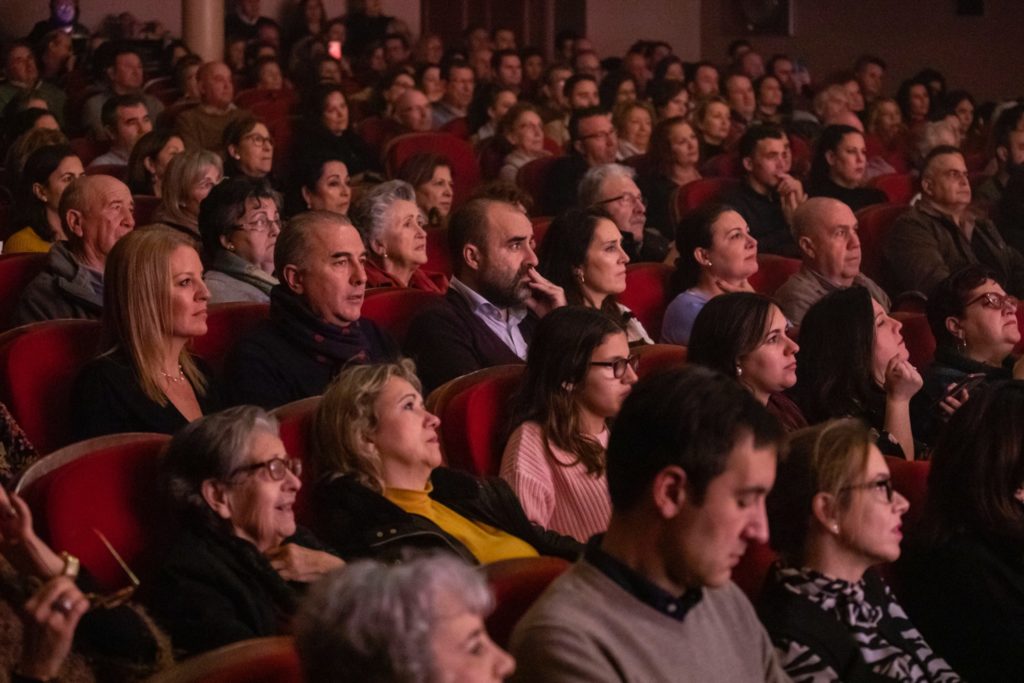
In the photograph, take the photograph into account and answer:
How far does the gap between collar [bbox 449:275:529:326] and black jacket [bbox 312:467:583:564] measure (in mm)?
925

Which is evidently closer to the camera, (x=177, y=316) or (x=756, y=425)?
(x=756, y=425)

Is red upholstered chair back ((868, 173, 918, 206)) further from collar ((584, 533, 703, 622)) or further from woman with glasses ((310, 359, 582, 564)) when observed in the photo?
collar ((584, 533, 703, 622))

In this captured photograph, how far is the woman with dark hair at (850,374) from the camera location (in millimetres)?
3111

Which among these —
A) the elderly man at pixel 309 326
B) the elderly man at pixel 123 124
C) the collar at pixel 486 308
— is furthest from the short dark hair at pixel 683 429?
the elderly man at pixel 123 124

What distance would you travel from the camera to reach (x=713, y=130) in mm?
6867

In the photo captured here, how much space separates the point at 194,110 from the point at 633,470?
5.32 m

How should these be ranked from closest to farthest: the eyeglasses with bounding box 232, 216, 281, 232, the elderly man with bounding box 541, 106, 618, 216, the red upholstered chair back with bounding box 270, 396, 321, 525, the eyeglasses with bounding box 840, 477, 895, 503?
the eyeglasses with bounding box 840, 477, 895, 503
the red upholstered chair back with bounding box 270, 396, 321, 525
the eyeglasses with bounding box 232, 216, 281, 232
the elderly man with bounding box 541, 106, 618, 216

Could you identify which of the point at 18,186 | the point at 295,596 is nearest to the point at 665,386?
the point at 295,596

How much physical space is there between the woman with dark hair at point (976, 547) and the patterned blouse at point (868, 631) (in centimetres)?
14

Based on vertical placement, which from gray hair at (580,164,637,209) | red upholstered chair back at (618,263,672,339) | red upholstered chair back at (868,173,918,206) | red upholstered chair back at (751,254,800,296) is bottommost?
red upholstered chair back at (868,173,918,206)

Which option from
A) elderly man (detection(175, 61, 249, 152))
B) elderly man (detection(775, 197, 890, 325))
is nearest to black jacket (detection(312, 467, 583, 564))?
elderly man (detection(775, 197, 890, 325))

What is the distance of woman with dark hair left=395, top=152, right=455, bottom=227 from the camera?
494 centimetres

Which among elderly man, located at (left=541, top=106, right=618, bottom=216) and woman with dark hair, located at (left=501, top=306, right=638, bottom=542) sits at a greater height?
woman with dark hair, located at (left=501, top=306, right=638, bottom=542)

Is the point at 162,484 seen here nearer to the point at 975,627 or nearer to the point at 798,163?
the point at 975,627
